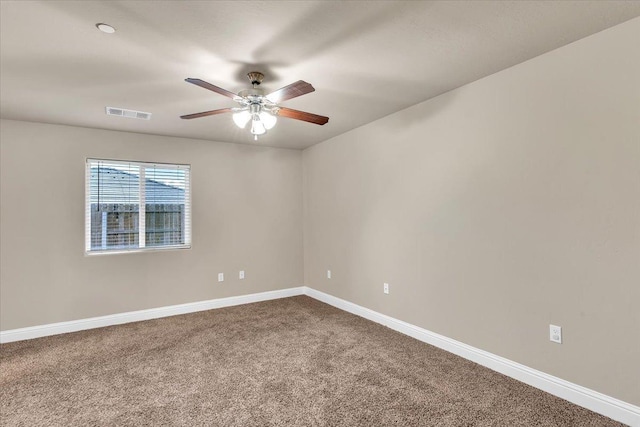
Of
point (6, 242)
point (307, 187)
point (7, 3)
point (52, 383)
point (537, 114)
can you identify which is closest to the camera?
point (7, 3)

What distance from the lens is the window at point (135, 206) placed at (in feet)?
13.8

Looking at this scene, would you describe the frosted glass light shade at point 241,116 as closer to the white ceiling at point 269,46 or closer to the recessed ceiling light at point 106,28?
the white ceiling at point 269,46

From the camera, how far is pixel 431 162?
3375 mm

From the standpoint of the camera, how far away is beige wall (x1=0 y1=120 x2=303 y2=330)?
378 centimetres

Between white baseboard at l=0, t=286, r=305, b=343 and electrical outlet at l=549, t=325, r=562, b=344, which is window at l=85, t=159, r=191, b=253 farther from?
electrical outlet at l=549, t=325, r=562, b=344

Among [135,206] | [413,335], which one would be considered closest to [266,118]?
[413,335]

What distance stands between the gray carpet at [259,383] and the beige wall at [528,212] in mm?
423

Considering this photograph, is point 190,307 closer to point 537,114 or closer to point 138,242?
point 138,242

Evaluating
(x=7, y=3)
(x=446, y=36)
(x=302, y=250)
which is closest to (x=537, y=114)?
(x=446, y=36)

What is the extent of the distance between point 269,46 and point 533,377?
3.12 m

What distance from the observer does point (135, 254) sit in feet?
14.4

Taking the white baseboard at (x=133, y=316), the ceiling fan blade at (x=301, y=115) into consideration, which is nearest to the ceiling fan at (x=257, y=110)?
the ceiling fan blade at (x=301, y=115)

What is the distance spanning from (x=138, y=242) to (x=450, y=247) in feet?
12.9

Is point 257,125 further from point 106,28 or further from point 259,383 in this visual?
point 259,383
